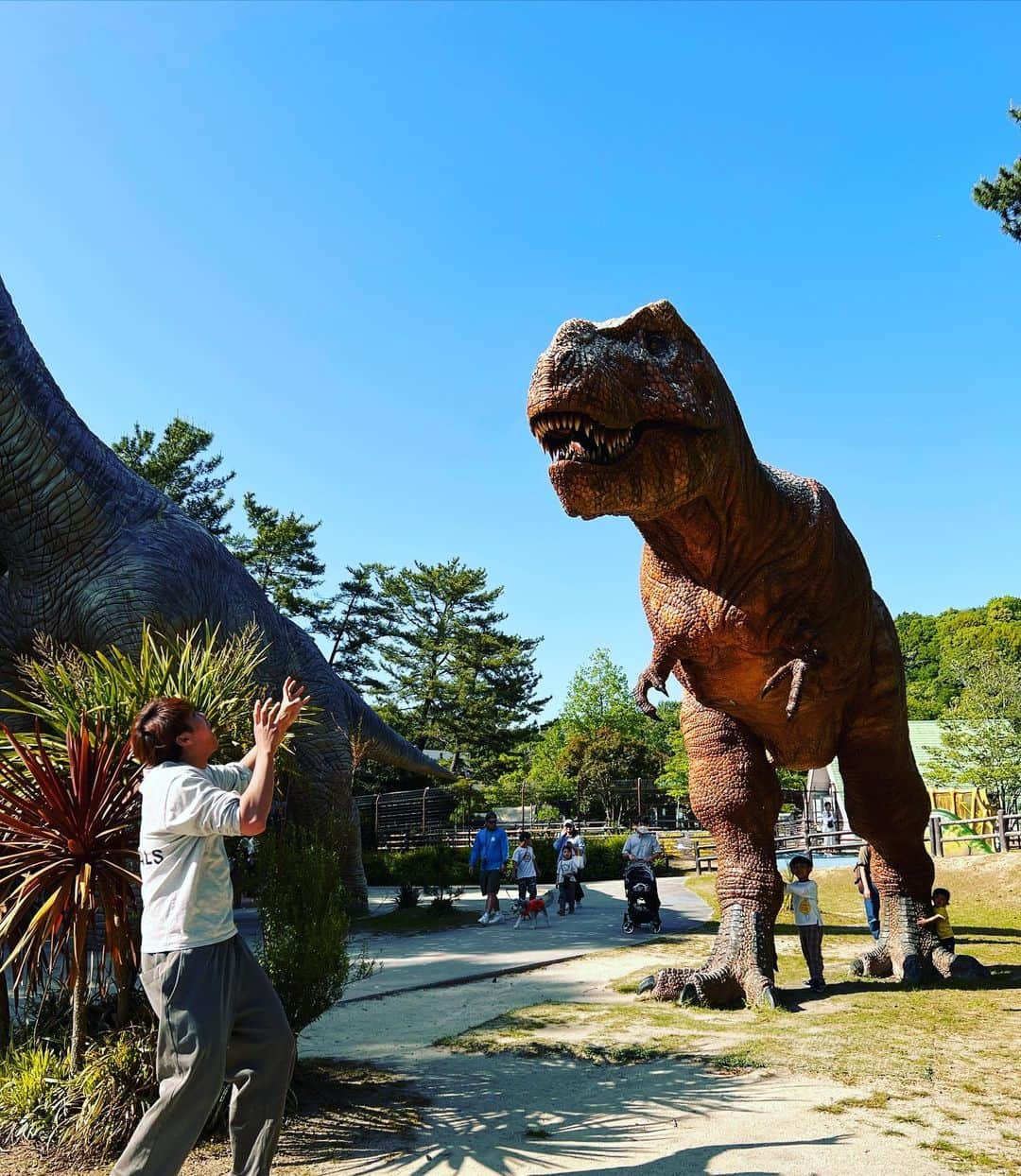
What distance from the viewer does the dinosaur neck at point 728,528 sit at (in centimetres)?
464

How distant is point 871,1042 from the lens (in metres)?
4.49

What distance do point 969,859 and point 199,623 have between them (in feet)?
45.3

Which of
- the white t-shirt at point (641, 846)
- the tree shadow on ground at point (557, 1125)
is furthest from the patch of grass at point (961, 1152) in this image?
the white t-shirt at point (641, 846)

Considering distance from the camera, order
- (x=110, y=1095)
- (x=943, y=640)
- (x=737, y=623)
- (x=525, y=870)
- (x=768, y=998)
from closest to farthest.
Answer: (x=110, y=1095) → (x=737, y=623) → (x=768, y=998) → (x=525, y=870) → (x=943, y=640)

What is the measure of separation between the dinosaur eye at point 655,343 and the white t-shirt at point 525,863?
31.4 feet

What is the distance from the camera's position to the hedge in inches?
733

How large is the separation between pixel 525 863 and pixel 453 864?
5988 millimetres

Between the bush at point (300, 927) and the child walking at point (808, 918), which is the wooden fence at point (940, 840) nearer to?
the child walking at point (808, 918)

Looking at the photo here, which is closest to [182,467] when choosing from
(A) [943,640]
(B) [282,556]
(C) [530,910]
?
(B) [282,556]

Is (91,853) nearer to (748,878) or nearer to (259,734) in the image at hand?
(259,734)

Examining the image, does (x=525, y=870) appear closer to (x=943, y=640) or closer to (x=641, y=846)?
(x=641, y=846)

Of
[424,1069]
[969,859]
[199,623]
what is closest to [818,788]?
[969,859]

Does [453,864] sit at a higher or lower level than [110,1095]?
lower

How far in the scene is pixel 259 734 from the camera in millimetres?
2631
